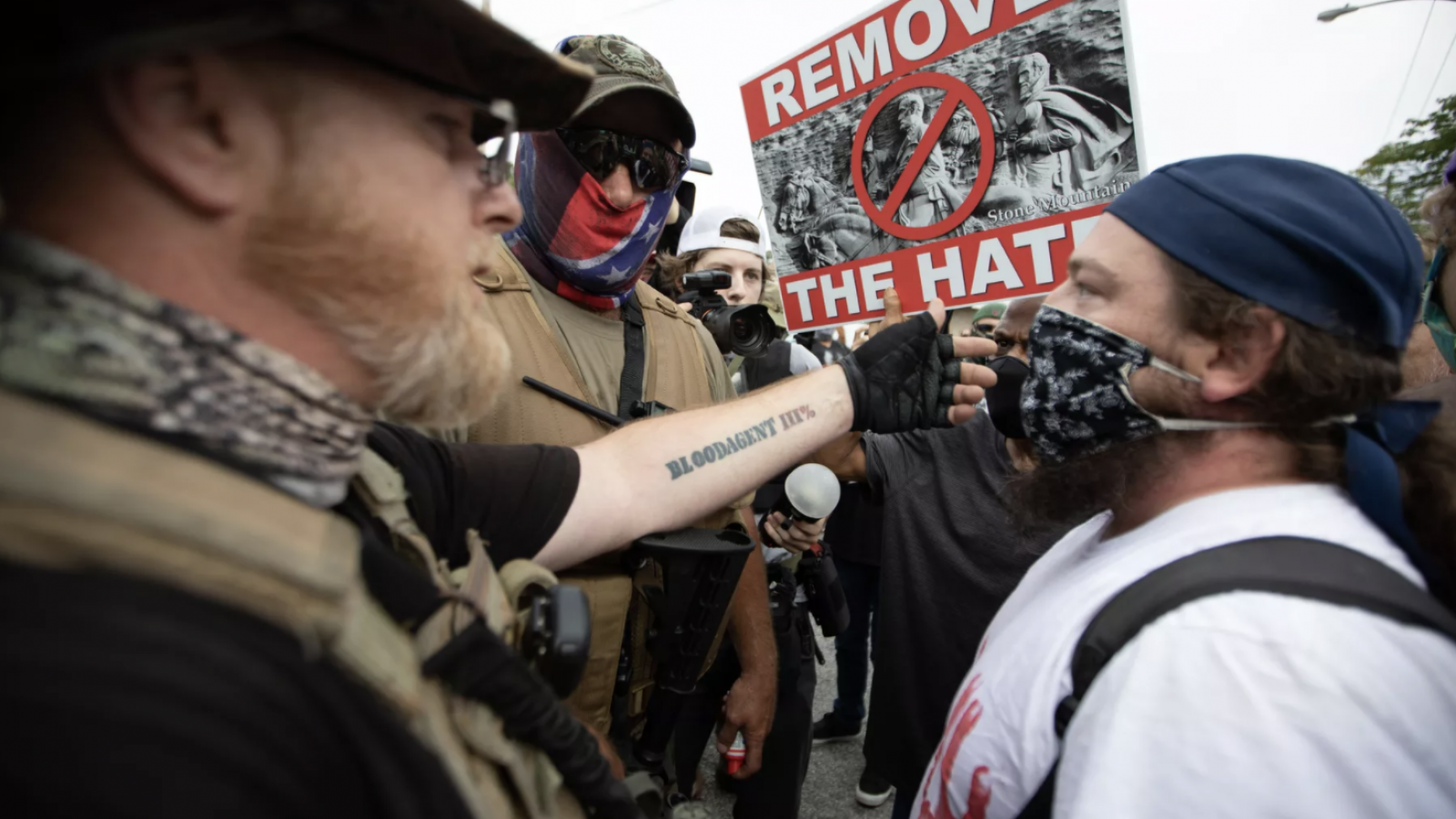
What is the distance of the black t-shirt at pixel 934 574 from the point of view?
2486 mm

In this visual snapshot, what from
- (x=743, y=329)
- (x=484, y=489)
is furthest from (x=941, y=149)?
(x=484, y=489)

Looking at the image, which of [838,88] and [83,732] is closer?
[83,732]

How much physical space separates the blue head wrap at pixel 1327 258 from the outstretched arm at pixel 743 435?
0.71m

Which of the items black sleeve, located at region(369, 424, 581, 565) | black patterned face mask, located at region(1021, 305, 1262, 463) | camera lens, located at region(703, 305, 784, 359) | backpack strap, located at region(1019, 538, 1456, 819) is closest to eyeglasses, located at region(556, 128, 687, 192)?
camera lens, located at region(703, 305, 784, 359)

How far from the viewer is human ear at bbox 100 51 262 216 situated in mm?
654

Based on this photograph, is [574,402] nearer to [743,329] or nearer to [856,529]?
[743,329]

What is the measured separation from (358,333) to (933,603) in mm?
2285

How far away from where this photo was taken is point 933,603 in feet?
8.48

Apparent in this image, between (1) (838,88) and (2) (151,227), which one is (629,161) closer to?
(1) (838,88)

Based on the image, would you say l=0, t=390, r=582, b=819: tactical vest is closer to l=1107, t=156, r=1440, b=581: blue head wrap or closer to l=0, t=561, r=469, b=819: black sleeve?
l=0, t=561, r=469, b=819: black sleeve

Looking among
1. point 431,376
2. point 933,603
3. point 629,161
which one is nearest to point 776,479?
point 933,603

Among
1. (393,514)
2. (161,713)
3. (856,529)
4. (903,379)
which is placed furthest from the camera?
(856,529)

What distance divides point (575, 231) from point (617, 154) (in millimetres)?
266

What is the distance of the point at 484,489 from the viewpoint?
4.46 feet
